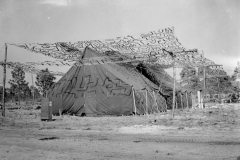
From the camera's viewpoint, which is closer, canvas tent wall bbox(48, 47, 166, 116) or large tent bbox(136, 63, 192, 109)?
canvas tent wall bbox(48, 47, 166, 116)

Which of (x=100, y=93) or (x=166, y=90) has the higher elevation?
(x=166, y=90)

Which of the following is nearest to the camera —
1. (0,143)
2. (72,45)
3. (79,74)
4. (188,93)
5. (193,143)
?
(193,143)

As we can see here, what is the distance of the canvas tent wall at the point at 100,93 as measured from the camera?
57.3ft

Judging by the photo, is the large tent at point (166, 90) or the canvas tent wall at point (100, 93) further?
the large tent at point (166, 90)

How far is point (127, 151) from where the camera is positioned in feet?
19.3

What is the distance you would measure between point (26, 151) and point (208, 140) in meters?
4.74

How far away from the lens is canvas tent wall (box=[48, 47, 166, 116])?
17.5 m

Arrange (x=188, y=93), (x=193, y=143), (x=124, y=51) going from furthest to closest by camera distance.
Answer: (x=188, y=93)
(x=124, y=51)
(x=193, y=143)

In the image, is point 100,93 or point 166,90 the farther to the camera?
point 166,90

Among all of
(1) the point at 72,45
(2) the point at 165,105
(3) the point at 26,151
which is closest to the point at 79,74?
(1) the point at 72,45

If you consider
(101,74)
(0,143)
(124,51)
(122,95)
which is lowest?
(0,143)

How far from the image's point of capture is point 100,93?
59.7 ft

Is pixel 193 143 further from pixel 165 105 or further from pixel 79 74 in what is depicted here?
pixel 165 105

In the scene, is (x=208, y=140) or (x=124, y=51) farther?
(x=124, y=51)
